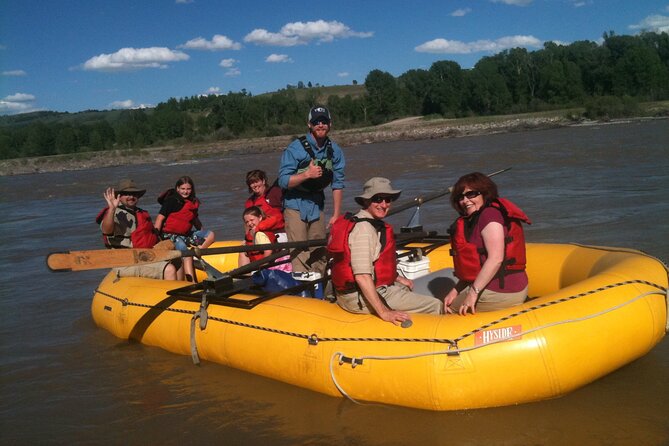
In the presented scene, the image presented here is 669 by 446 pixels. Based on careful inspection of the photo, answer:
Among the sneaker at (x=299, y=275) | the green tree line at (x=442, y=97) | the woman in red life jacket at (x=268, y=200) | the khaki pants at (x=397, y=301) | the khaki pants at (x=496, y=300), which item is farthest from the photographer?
the green tree line at (x=442, y=97)

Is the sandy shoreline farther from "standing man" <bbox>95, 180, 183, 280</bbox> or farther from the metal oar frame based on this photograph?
the metal oar frame

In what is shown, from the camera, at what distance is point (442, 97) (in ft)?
207

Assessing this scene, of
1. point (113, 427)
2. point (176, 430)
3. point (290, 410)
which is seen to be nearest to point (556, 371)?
point (290, 410)

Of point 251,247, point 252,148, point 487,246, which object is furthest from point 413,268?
point 252,148

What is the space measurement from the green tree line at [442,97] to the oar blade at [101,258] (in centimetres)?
4896

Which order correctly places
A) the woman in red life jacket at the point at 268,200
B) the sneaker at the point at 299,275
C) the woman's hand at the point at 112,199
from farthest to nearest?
the woman in red life jacket at the point at 268,200 < the woman's hand at the point at 112,199 < the sneaker at the point at 299,275

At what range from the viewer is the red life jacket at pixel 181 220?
19.8 feet

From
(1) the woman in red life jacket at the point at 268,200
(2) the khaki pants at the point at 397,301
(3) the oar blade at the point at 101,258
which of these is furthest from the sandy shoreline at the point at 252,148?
(3) the oar blade at the point at 101,258

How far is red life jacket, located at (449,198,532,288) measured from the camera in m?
3.76

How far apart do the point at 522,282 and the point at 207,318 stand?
2.23m

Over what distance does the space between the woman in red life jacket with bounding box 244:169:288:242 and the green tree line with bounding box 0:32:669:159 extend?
155 ft

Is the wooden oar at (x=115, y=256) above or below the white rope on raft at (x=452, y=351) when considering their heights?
above

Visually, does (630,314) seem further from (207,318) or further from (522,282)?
(207,318)

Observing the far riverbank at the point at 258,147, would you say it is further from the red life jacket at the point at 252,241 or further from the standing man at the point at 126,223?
the standing man at the point at 126,223
